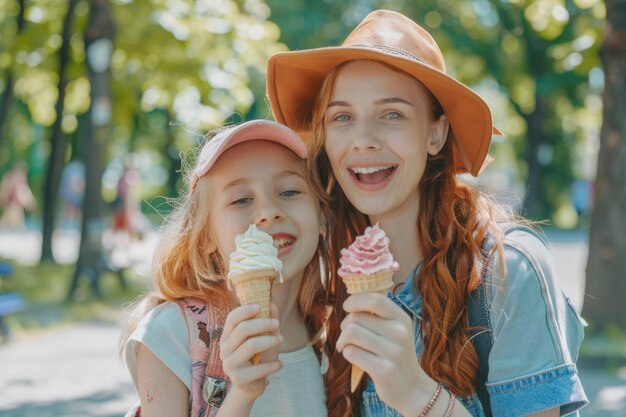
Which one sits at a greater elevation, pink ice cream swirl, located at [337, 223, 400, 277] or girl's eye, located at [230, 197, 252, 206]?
girl's eye, located at [230, 197, 252, 206]

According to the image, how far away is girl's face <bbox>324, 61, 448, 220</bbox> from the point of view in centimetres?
319

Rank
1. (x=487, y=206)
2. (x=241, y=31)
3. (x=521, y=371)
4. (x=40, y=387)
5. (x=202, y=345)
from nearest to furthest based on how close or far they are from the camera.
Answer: (x=521, y=371) < (x=202, y=345) < (x=487, y=206) < (x=40, y=387) < (x=241, y=31)

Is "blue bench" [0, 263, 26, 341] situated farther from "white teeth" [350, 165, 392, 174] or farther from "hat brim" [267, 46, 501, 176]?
"white teeth" [350, 165, 392, 174]

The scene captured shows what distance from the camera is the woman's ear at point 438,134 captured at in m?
3.42

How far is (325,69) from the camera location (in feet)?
11.3

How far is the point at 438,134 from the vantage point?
346 cm

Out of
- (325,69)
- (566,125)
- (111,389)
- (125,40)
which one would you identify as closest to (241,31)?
(125,40)

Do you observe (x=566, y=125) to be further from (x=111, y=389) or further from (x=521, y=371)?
(x=521, y=371)

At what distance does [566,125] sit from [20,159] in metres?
27.3

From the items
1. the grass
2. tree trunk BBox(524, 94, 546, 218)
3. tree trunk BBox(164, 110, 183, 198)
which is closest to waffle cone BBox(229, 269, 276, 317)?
the grass

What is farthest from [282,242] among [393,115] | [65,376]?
[65,376]

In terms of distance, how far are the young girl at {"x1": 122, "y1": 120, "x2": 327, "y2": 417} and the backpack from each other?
0.03 m

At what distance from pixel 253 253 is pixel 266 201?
31 cm

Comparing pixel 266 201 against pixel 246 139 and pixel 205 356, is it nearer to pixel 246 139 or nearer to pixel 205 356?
pixel 246 139
